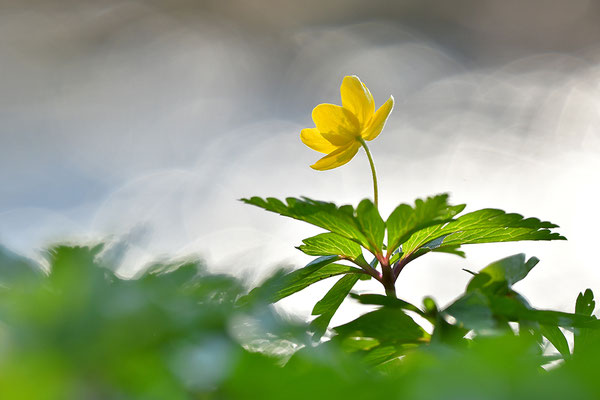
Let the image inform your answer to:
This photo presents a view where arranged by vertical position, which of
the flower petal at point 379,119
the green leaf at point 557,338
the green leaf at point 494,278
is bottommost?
the green leaf at point 557,338

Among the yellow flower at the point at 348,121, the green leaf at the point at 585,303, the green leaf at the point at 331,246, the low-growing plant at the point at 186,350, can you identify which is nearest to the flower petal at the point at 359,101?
the yellow flower at the point at 348,121

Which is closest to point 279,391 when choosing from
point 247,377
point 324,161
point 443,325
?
point 247,377

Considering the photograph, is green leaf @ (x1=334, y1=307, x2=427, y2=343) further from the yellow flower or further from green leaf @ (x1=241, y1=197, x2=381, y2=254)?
the yellow flower

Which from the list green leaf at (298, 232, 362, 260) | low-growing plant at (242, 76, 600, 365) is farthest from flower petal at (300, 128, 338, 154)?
green leaf at (298, 232, 362, 260)

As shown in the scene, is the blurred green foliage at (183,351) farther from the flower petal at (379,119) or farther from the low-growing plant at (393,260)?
the flower petal at (379,119)

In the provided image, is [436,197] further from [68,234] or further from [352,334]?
[68,234]

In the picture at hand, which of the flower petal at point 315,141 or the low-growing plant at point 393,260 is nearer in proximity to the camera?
the low-growing plant at point 393,260
